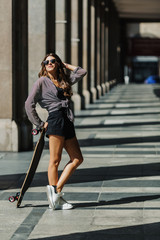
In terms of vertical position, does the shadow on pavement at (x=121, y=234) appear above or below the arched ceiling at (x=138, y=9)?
below

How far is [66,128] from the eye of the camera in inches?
274

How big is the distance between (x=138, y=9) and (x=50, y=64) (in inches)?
1896

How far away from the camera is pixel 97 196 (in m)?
7.71

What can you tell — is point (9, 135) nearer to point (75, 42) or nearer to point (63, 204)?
point (63, 204)

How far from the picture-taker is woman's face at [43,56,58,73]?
22.7 ft

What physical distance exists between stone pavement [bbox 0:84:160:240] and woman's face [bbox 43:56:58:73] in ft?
5.01

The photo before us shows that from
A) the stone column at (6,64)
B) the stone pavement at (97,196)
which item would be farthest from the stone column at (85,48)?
the stone column at (6,64)

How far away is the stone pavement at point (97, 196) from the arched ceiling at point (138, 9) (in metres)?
35.4

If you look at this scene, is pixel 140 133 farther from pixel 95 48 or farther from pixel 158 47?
pixel 158 47

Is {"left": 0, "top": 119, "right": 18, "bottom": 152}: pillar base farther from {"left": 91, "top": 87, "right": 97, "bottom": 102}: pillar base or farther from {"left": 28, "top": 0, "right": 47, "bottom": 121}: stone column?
{"left": 91, "top": 87, "right": 97, "bottom": 102}: pillar base

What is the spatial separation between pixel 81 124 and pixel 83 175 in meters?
8.36

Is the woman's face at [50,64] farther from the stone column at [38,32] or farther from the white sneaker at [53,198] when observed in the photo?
the stone column at [38,32]

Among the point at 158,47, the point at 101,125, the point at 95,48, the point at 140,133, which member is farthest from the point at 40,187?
the point at 158,47

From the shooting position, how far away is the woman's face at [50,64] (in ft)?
22.7
